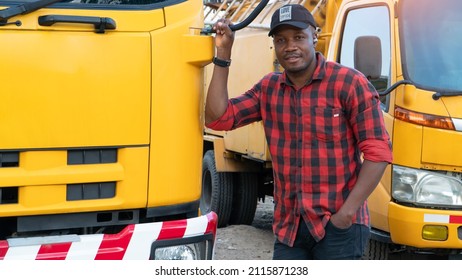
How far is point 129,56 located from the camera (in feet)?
8.84

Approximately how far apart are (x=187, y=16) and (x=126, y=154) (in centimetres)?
67

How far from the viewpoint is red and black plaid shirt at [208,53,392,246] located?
2.96 meters

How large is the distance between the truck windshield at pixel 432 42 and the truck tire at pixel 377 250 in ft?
3.82

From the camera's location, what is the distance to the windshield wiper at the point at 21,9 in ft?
8.39

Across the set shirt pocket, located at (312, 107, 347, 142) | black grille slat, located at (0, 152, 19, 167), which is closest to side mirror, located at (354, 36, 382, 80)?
shirt pocket, located at (312, 107, 347, 142)

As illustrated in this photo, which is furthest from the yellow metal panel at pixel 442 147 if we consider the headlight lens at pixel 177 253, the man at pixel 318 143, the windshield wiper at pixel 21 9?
the windshield wiper at pixel 21 9

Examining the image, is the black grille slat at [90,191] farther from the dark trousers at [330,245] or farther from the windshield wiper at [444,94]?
the windshield wiper at [444,94]

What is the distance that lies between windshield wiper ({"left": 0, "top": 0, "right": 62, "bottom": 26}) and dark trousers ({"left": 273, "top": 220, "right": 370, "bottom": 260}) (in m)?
1.45

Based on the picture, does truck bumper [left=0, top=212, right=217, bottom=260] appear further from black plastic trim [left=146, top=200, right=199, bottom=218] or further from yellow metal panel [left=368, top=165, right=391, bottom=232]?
yellow metal panel [left=368, top=165, right=391, bottom=232]

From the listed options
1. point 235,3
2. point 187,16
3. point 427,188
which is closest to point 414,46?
point 427,188

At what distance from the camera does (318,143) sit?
9.74 ft

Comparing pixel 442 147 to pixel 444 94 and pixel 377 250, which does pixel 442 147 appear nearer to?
pixel 444 94

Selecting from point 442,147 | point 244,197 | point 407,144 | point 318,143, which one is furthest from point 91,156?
point 244,197

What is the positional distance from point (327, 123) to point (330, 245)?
551 mm
